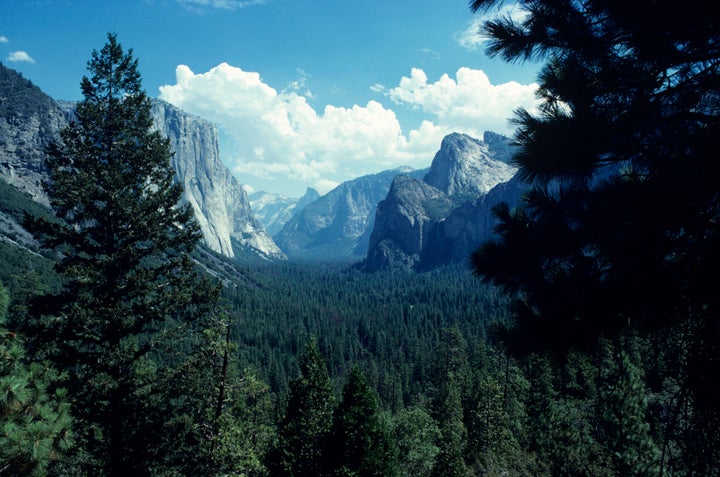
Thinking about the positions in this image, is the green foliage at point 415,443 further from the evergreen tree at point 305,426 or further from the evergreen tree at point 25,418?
the evergreen tree at point 25,418

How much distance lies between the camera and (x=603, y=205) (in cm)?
392

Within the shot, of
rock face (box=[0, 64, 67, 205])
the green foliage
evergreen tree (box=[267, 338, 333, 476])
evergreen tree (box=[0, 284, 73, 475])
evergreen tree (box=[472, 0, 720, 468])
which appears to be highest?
rock face (box=[0, 64, 67, 205])

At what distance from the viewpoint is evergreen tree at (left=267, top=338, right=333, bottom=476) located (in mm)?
17984

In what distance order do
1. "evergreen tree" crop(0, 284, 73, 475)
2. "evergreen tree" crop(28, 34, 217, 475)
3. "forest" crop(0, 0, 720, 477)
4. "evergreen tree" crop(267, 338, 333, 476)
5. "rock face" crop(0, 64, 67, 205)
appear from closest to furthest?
"forest" crop(0, 0, 720, 477) → "evergreen tree" crop(0, 284, 73, 475) → "evergreen tree" crop(28, 34, 217, 475) → "evergreen tree" crop(267, 338, 333, 476) → "rock face" crop(0, 64, 67, 205)

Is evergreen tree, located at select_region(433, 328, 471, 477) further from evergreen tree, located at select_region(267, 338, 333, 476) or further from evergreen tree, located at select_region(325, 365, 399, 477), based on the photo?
evergreen tree, located at select_region(267, 338, 333, 476)

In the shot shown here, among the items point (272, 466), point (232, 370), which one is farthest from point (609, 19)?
point (272, 466)

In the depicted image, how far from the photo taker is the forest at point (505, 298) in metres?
→ 3.52

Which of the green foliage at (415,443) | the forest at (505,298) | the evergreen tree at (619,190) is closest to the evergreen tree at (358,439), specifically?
the forest at (505,298)

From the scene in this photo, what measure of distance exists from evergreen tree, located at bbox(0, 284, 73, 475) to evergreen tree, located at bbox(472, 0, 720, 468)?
6.85 meters

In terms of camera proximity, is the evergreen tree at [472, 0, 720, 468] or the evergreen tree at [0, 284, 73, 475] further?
the evergreen tree at [0, 284, 73, 475]

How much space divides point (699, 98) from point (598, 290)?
6.83 ft

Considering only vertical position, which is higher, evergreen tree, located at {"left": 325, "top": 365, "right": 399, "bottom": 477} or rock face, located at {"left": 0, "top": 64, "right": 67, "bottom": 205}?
rock face, located at {"left": 0, "top": 64, "right": 67, "bottom": 205}

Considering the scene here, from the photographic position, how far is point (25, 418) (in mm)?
5695

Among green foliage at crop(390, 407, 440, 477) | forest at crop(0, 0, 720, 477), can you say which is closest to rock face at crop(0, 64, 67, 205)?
green foliage at crop(390, 407, 440, 477)
